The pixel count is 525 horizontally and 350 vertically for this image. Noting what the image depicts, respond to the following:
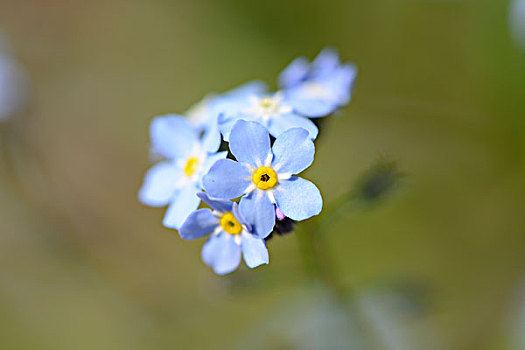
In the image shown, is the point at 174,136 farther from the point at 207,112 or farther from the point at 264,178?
the point at 264,178

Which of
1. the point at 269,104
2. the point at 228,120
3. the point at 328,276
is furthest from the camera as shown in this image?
the point at 328,276

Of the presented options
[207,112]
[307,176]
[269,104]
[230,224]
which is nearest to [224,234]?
[230,224]

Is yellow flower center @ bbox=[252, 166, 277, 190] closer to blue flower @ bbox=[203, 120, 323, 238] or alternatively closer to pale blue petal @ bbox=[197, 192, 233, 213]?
blue flower @ bbox=[203, 120, 323, 238]

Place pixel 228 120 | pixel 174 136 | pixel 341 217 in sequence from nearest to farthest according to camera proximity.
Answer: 1. pixel 228 120
2. pixel 174 136
3. pixel 341 217

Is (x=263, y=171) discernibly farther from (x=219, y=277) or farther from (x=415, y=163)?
(x=415, y=163)

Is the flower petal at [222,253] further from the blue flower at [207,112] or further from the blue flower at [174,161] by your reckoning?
the blue flower at [207,112]

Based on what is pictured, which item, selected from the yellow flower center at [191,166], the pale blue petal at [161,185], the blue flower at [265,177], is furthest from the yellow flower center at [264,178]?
the pale blue petal at [161,185]

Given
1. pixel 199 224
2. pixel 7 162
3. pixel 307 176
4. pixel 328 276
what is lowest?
pixel 199 224

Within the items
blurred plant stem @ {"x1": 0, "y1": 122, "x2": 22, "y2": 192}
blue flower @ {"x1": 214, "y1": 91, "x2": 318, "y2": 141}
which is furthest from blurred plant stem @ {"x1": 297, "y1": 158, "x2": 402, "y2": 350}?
blurred plant stem @ {"x1": 0, "y1": 122, "x2": 22, "y2": 192}
